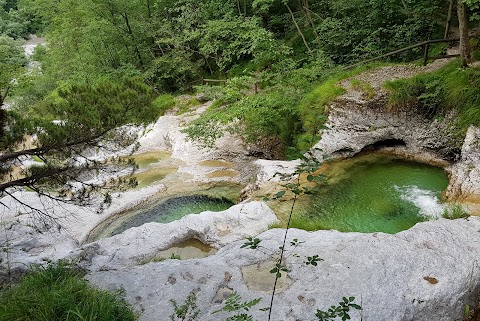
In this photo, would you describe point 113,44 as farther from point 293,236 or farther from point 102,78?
point 293,236

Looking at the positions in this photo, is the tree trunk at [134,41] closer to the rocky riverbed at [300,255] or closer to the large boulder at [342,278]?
the rocky riverbed at [300,255]

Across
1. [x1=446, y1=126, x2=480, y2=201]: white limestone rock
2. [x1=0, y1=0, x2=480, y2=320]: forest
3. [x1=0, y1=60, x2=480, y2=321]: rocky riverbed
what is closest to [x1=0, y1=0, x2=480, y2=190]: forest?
[x1=0, y1=0, x2=480, y2=320]: forest

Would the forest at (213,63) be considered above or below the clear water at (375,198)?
above

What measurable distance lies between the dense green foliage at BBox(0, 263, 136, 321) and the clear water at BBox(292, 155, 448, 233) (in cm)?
381

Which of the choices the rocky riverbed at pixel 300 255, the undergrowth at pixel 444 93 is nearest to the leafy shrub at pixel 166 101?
the rocky riverbed at pixel 300 255

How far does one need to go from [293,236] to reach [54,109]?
4043mm

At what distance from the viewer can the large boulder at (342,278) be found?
445 centimetres

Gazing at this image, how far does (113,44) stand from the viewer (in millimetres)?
18391

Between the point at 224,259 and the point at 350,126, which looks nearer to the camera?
the point at 224,259

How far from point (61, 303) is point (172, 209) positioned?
5765 mm

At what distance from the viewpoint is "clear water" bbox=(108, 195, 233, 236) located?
915 cm

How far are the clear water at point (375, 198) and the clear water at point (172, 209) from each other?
2525 millimetres

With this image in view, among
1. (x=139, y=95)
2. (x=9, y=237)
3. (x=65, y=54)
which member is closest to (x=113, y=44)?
(x=65, y=54)

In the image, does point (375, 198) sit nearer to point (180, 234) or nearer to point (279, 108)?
point (279, 108)
